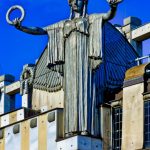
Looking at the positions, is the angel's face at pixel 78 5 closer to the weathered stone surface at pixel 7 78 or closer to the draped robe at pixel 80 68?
the draped robe at pixel 80 68

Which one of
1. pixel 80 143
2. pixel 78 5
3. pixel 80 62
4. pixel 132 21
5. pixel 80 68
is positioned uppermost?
pixel 132 21

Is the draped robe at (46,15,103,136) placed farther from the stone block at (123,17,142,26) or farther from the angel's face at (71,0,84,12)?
the stone block at (123,17,142,26)

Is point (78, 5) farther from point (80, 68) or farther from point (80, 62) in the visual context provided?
point (80, 68)

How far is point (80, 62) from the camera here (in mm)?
35219

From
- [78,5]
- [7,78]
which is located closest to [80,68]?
[78,5]

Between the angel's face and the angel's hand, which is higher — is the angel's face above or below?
above

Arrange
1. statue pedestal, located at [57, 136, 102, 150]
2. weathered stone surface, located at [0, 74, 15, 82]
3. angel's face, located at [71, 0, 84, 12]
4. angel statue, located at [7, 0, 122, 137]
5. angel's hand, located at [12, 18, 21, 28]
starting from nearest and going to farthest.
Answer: statue pedestal, located at [57, 136, 102, 150], angel statue, located at [7, 0, 122, 137], angel's face, located at [71, 0, 84, 12], angel's hand, located at [12, 18, 21, 28], weathered stone surface, located at [0, 74, 15, 82]

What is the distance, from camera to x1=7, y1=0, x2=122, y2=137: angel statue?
34656 millimetres

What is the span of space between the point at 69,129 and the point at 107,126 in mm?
1612

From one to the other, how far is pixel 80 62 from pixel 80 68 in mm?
259

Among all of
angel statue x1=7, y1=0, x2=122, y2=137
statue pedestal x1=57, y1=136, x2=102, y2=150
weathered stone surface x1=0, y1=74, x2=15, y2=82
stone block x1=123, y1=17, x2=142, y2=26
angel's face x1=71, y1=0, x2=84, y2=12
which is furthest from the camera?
weathered stone surface x1=0, y1=74, x2=15, y2=82

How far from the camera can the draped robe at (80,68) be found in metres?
34.7

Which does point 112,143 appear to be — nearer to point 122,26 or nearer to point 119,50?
point 119,50

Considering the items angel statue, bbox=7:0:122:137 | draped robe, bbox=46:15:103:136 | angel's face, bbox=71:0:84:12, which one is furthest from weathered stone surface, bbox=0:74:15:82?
angel's face, bbox=71:0:84:12
